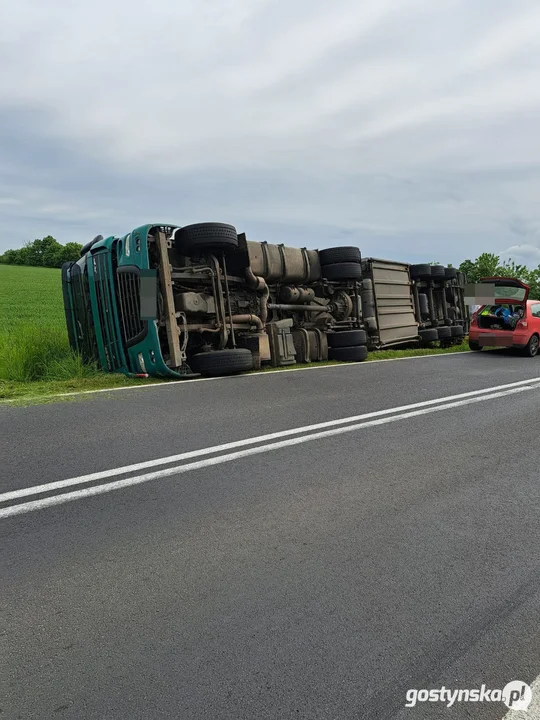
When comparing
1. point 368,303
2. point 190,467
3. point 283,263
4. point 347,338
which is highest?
point 283,263

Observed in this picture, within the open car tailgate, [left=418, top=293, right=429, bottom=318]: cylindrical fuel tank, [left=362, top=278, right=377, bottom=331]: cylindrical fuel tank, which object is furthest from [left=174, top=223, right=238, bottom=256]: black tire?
[left=418, top=293, right=429, bottom=318]: cylindrical fuel tank

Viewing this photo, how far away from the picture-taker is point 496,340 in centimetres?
1295

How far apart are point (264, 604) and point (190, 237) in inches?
295

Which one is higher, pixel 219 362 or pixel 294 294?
pixel 294 294

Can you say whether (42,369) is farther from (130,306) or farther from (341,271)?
(341,271)

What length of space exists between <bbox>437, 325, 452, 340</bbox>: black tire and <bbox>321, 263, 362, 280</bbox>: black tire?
539 centimetres

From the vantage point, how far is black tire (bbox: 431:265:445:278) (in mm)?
16641

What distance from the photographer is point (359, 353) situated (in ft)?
37.7

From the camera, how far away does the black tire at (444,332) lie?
16.5 metres

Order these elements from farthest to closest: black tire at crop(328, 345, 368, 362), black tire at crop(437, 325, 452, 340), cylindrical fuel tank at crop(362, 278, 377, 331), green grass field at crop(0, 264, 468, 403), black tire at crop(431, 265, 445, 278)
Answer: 1. black tire at crop(431, 265, 445, 278)
2. black tire at crop(437, 325, 452, 340)
3. cylindrical fuel tank at crop(362, 278, 377, 331)
4. black tire at crop(328, 345, 368, 362)
5. green grass field at crop(0, 264, 468, 403)

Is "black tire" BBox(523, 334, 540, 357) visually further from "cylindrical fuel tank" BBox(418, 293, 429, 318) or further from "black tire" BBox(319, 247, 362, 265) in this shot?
"black tire" BBox(319, 247, 362, 265)

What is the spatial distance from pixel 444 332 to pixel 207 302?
33.1 feet

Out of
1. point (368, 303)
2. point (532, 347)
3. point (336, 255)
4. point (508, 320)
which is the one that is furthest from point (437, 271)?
point (336, 255)

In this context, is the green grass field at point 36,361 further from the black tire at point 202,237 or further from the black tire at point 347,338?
the black tire at point 347,338
